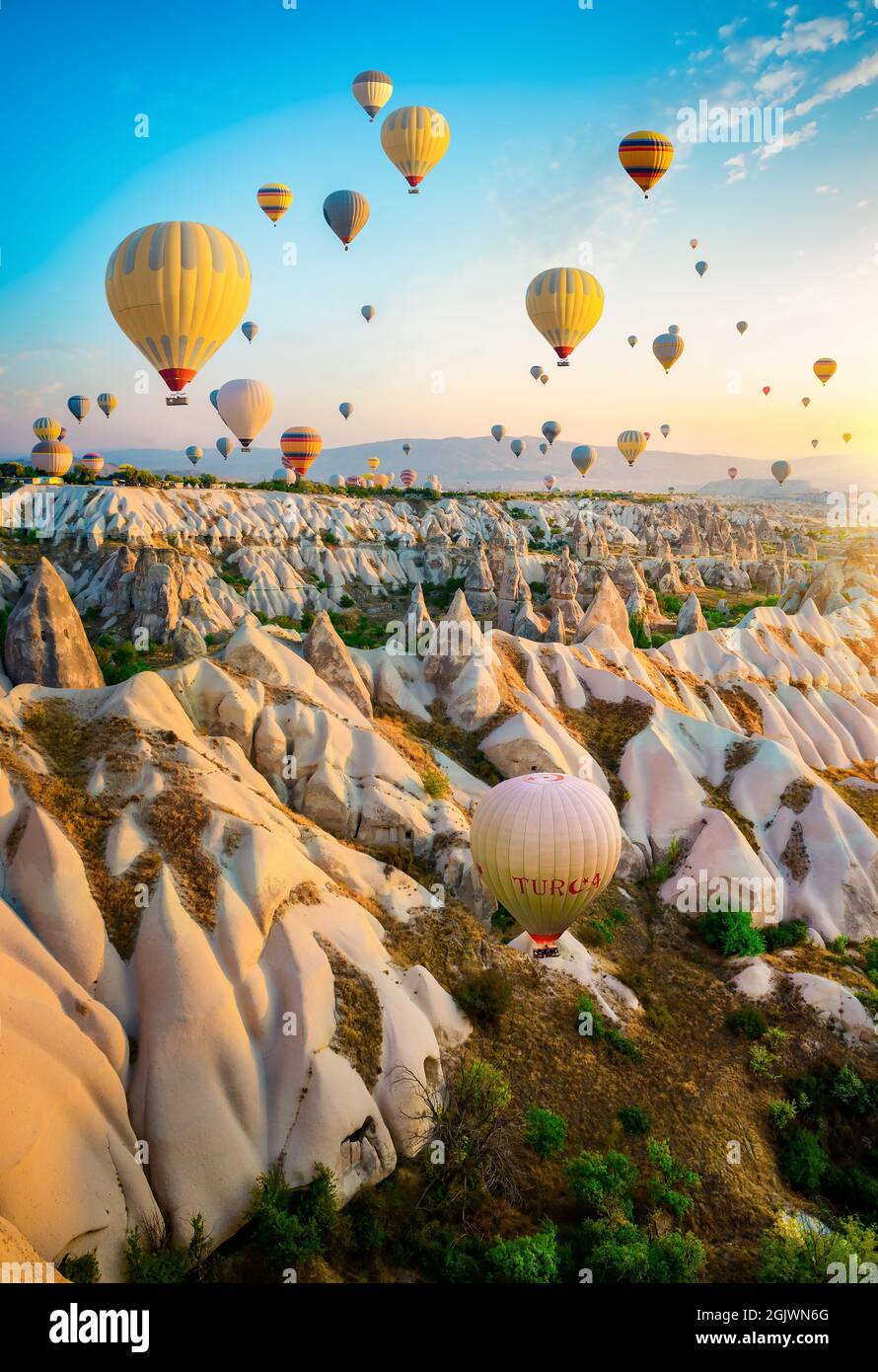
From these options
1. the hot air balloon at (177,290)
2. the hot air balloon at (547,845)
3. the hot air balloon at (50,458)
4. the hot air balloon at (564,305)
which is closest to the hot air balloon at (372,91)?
the hot air balloon at (564,305)

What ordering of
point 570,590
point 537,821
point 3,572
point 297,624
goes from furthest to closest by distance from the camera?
point 297,624 → point 570,590 → point 3,572 → point 537,821

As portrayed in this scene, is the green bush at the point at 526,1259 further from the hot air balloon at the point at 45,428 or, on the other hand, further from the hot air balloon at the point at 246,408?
the hot air balloon at the point at 45,428

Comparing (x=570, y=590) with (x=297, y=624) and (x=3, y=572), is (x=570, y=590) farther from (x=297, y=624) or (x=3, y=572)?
(x=3, y=572)

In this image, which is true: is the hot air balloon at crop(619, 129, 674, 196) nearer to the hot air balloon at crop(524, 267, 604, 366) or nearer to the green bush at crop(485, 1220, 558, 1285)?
the hot air balloon at crop(524, 267, 604, 366)

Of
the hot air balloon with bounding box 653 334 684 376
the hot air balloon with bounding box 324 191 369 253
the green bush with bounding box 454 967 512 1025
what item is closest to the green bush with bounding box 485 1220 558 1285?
the green bush with bounding box 454 967 512 1025

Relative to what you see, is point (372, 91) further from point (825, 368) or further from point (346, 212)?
point (825, 368)

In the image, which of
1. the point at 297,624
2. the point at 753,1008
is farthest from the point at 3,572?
the point at 753,1008

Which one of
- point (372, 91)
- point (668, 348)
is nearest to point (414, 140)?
point (372, 91)
